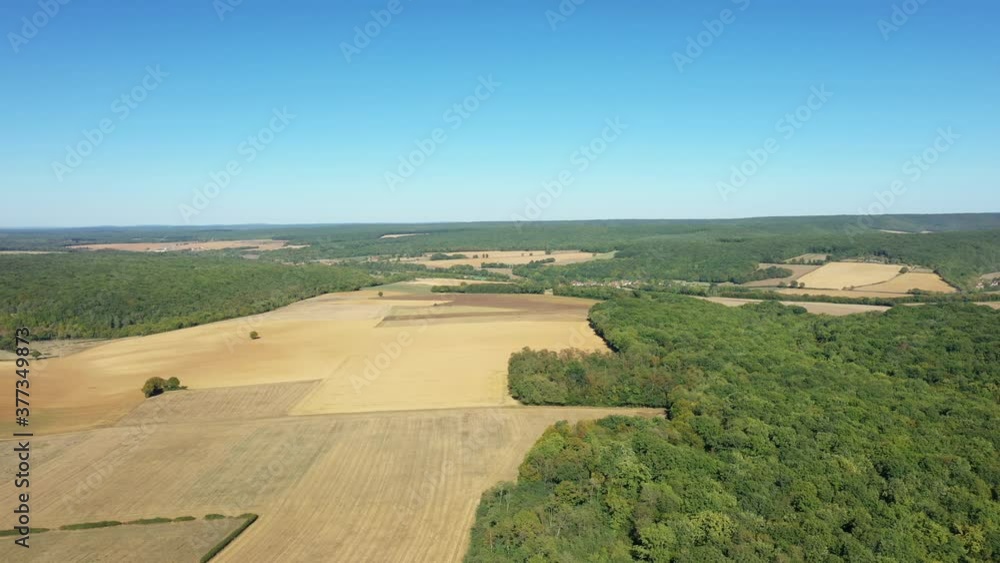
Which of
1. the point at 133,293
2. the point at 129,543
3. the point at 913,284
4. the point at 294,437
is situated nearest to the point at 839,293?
the point at 913,284

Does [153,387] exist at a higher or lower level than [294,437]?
higher

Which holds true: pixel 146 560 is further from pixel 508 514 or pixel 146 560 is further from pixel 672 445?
pixel 672 445

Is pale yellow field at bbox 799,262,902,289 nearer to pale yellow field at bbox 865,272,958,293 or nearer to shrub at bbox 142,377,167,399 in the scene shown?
pale yellow field at bbox 865,272,958,293

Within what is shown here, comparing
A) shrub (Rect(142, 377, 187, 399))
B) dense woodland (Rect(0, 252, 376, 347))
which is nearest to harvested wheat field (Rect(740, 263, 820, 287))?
dense woodland (Rect(0, 252, 376, 347))

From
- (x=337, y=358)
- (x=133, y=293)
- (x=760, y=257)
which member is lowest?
(x=337, y=358)

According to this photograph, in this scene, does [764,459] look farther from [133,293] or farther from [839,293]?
[133,293]

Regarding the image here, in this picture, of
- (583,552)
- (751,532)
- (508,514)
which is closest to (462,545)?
(508,514)
